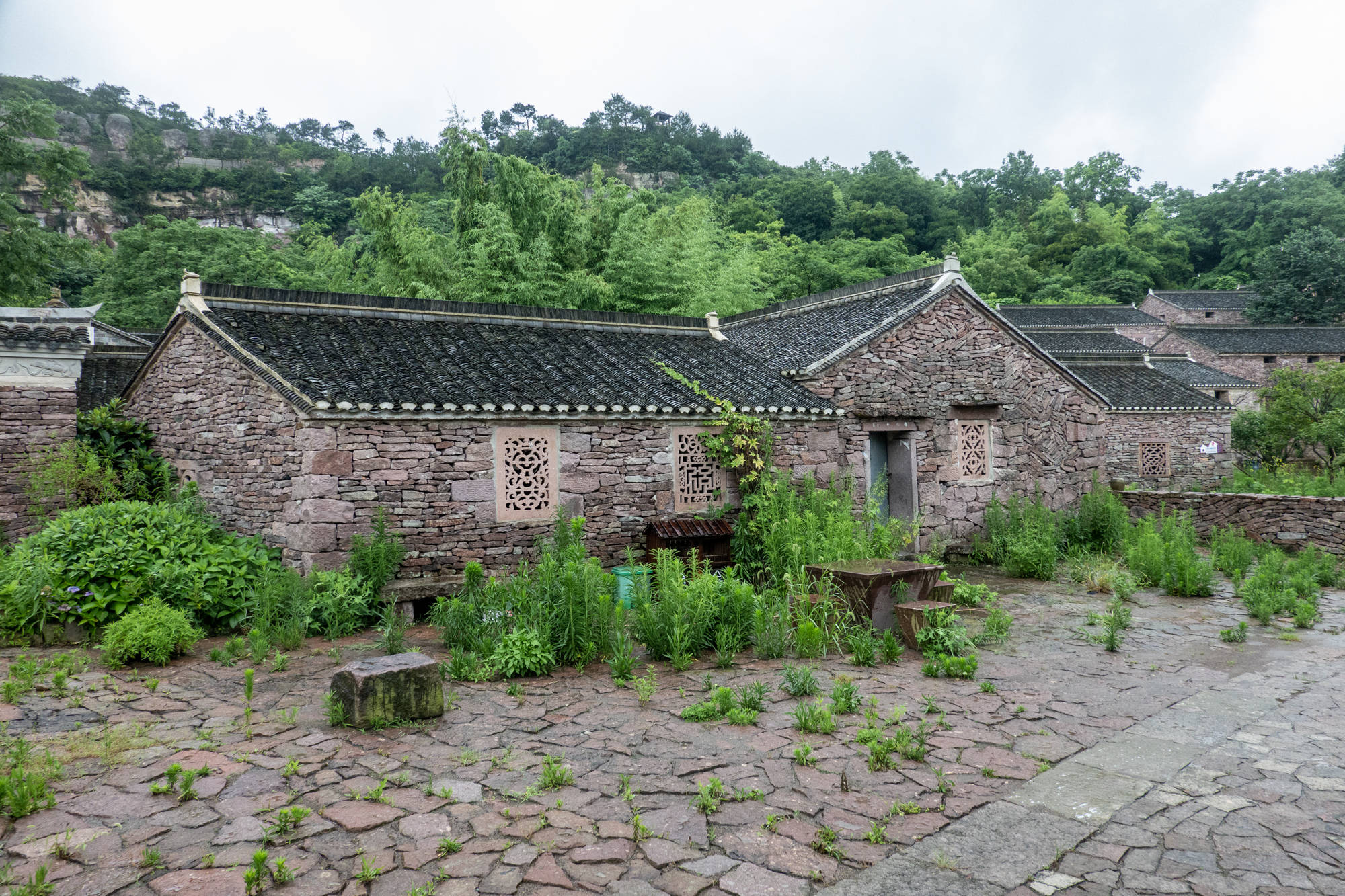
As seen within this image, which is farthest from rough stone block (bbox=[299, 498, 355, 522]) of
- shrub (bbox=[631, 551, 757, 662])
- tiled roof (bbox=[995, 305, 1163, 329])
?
tiled roof (bbox=[995, 305, 1163, 329])

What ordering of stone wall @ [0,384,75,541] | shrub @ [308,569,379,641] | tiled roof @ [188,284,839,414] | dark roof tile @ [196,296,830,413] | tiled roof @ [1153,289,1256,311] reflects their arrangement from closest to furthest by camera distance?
→ shrub @ [308,569,379,641], tiled roof @ [188,284,839,414], dark roof tile @ [196,296,830,413], stone wall @ [0,384,75,541], tiled roof @ [1153,289,1256,311]

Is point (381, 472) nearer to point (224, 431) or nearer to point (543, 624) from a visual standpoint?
point (224, 431)

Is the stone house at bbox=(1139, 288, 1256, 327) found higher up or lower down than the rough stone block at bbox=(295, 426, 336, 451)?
higher up

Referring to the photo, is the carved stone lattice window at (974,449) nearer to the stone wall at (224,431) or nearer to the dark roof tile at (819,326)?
the dark roof tile at (819,326)

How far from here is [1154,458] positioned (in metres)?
23.0

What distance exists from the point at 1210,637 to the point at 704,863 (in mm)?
6954

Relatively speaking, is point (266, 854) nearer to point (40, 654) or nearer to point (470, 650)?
point (470, 650)

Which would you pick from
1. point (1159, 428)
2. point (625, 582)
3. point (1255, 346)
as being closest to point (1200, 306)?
point (1255, 346)

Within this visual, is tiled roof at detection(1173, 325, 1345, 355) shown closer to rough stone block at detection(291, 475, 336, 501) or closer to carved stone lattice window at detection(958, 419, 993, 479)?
carved stone lattice window at detection(958, 419, 993, 479)

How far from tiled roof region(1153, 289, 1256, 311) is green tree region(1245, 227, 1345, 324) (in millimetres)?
2407

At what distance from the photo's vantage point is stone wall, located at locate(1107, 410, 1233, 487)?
74.6 feet

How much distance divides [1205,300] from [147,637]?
53.5 m

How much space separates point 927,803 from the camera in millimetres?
4051

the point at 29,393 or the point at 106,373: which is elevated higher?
the point at 106,373
